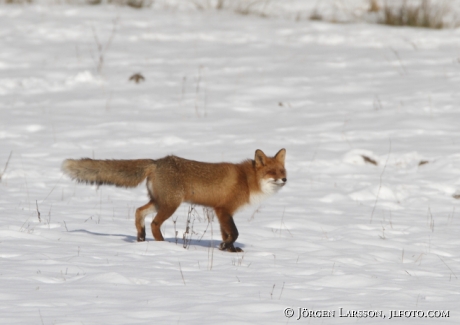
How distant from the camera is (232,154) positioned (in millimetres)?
10172

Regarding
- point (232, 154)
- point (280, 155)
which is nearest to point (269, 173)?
point (280, 155)

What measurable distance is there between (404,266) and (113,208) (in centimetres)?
360

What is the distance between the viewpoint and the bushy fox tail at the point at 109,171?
6.32 metres

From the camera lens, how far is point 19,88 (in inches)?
531

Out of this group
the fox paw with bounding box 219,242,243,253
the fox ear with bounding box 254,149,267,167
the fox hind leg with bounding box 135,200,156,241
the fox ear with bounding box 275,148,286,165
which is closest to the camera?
the fox paw with bounding box 219,242,243,253

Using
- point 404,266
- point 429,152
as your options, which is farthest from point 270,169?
point 429,152

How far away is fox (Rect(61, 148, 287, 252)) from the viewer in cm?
621

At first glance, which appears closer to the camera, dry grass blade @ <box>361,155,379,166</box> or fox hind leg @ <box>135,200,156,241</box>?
fox hind leg @ <box>135,200,156,241</box>

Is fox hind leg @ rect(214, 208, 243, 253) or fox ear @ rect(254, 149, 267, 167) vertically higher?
fox ear @ rect(254, 149, 267, 167)

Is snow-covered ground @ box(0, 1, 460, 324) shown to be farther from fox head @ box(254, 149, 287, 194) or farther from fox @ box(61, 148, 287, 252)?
fox head @ box(254, 149, 287, 194)

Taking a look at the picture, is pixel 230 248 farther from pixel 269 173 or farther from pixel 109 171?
pixel 109 171

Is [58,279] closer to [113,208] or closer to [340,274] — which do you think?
[340,274]

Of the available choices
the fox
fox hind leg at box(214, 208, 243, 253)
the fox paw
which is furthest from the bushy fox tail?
the fox paw

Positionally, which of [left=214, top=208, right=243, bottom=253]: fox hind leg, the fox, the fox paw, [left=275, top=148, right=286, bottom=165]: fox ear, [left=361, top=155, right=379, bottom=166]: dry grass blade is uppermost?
[left=275, top=148, right=286, bottom=165]: fox ear
